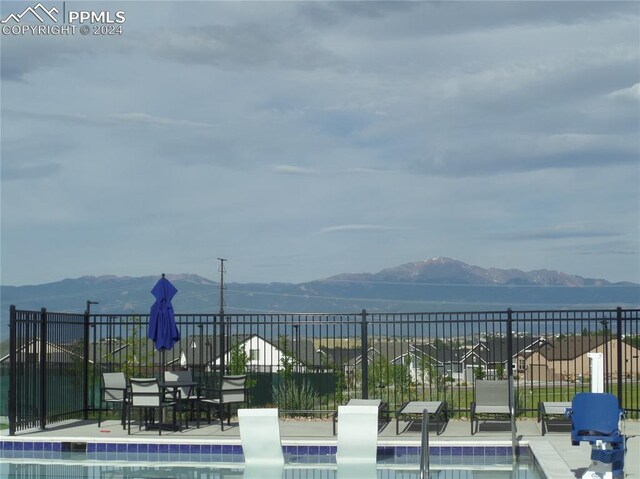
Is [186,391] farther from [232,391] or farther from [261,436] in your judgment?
[261,436]

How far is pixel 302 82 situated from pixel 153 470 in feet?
329

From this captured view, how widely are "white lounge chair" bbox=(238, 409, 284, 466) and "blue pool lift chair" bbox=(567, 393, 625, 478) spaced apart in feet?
11.4

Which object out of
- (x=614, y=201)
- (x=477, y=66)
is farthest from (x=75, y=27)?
(x=614, y=201)

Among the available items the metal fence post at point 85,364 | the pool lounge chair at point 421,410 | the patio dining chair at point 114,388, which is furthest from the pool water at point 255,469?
the metal fence post at point 85,364

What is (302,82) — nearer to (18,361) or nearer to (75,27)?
(75,27)

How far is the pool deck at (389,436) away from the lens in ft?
38.0


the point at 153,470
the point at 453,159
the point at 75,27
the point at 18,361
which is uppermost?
the point at 453,159

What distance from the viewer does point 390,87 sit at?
106812 millimetres

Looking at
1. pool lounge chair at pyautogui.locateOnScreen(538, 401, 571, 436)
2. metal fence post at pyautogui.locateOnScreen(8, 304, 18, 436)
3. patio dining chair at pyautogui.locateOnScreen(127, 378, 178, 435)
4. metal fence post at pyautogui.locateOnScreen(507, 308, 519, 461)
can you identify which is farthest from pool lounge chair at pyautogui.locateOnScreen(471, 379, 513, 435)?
metal fence post at pyautogui.locateOnScreen(8, 304, 18, 436)

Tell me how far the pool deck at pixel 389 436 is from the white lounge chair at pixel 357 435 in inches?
36.6

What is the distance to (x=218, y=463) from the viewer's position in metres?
12.0

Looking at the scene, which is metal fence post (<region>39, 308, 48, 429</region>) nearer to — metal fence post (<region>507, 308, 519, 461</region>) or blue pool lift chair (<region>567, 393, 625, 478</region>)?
metal fence post (<region>507, 308, 519, 461</region>)

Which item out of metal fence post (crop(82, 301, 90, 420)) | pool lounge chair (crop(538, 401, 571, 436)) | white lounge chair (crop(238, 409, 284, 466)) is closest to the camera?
white lounge chair (crop(238, 409, 284, 466))

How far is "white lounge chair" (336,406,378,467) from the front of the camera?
36.4 ft
